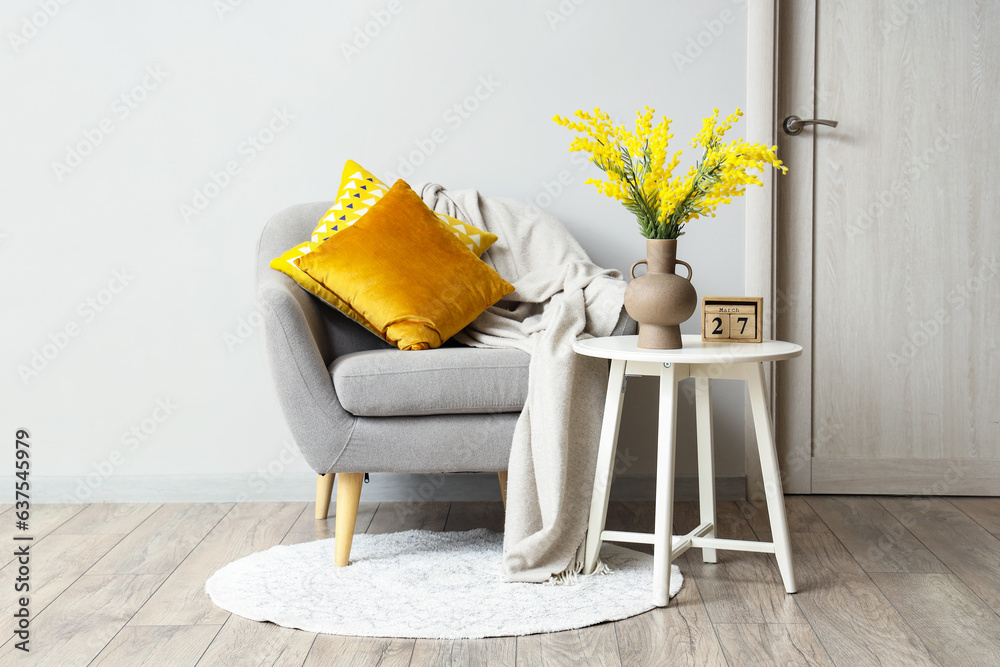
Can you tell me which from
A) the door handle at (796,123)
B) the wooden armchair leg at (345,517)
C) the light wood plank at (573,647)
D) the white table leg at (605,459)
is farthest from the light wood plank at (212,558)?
the door handle at (796,123)

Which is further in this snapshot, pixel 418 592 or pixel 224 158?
pixel 224 158

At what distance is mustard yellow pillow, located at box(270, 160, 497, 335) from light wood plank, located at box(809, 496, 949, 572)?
3.88ft

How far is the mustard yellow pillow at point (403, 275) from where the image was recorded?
1980 mm

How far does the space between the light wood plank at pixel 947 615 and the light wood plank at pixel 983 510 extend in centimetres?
51

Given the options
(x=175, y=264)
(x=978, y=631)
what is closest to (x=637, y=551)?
(x=978, y=631)

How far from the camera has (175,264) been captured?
2.46 m

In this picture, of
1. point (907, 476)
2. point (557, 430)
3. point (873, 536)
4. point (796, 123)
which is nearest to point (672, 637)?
point (557, 430)

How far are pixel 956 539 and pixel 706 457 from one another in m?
0.72

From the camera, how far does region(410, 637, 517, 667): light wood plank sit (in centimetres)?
142

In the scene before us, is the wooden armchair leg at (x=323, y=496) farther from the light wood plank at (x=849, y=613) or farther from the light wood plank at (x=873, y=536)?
the light wood plank at (x=873, y=536)

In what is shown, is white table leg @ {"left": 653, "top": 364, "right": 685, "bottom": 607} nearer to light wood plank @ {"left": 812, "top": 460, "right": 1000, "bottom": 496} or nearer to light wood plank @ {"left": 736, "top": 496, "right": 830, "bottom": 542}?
light wood plank @ {"left": 736, "top": 496, "right": 830, "bottom": 542}

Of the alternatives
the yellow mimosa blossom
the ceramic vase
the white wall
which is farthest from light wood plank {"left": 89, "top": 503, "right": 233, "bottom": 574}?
the yellow mimosa blossom

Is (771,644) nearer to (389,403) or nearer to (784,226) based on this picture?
(389,403)

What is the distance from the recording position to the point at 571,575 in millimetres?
1766
